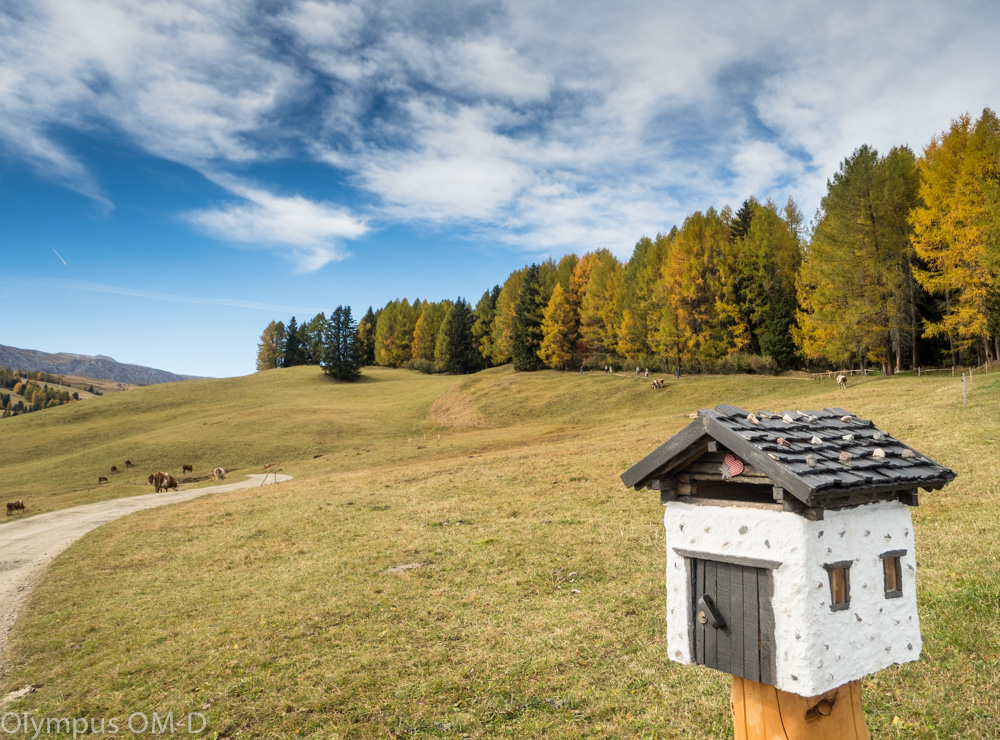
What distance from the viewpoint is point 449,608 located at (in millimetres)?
11445

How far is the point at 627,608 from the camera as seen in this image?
1048 cm

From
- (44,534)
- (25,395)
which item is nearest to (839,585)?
(44,534)

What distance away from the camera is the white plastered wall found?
356 centimetres

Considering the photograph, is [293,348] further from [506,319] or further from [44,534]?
[44,534]

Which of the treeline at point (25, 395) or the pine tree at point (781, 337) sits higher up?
the pine tree at point (781, 337)

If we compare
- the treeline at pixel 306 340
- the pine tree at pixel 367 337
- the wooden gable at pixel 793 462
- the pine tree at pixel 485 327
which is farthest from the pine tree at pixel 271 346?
the wooden gable at pixel 793 462

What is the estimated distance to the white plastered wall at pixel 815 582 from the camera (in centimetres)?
356

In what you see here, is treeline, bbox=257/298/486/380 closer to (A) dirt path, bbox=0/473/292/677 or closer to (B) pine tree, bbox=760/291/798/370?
(B) pine tree, bbox=760/291/798/370

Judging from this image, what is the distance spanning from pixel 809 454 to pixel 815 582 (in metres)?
0.81

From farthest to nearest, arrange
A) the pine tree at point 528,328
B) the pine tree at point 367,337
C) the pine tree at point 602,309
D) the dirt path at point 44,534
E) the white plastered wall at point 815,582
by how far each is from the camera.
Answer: the pine tree at point 367,337 < the pine tree at point 528,328 < the pine tree at point 602,309 < the dirt path at point 44,534 < the white plastered wall at point 815,582

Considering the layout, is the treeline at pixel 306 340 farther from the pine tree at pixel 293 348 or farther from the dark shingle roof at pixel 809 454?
the dark shingle roof at pixel 809 454

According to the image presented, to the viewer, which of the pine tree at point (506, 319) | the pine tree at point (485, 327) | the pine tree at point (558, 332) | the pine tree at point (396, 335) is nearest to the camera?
the pine tree at point (558, 332)

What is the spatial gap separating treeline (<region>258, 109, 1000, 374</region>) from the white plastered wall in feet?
122

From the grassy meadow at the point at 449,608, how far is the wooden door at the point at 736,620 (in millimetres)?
3562
